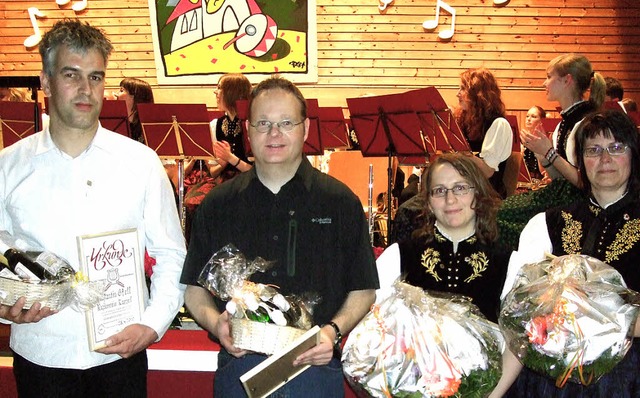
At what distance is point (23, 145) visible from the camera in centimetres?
232

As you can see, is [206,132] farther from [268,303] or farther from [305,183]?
[268,303]

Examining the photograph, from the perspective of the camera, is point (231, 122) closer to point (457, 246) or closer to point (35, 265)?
point (457, 246)

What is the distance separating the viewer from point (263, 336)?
1.91m

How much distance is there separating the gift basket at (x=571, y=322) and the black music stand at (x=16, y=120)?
4086mm

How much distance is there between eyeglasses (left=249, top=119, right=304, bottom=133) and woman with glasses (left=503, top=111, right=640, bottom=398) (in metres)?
0.90

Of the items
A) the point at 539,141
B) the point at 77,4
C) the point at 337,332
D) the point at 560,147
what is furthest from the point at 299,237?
the point at 77,4

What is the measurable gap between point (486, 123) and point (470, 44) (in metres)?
4.98

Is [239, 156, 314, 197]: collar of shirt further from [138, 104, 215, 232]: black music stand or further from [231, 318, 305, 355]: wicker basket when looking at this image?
[138, 104, 215, 232]: black music stand

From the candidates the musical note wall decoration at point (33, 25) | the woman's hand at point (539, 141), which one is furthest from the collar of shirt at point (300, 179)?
the musical note wall decoration at point (33, 25)

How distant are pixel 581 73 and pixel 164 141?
2.98 m

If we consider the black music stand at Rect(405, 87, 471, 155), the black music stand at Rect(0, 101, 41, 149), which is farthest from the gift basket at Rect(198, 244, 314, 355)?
the black music stand at Rect(0, 101, 41, 149)

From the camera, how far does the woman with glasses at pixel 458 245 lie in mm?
2375

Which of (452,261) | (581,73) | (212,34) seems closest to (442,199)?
(452,261)

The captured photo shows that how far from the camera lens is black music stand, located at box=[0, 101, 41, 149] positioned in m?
5.00
